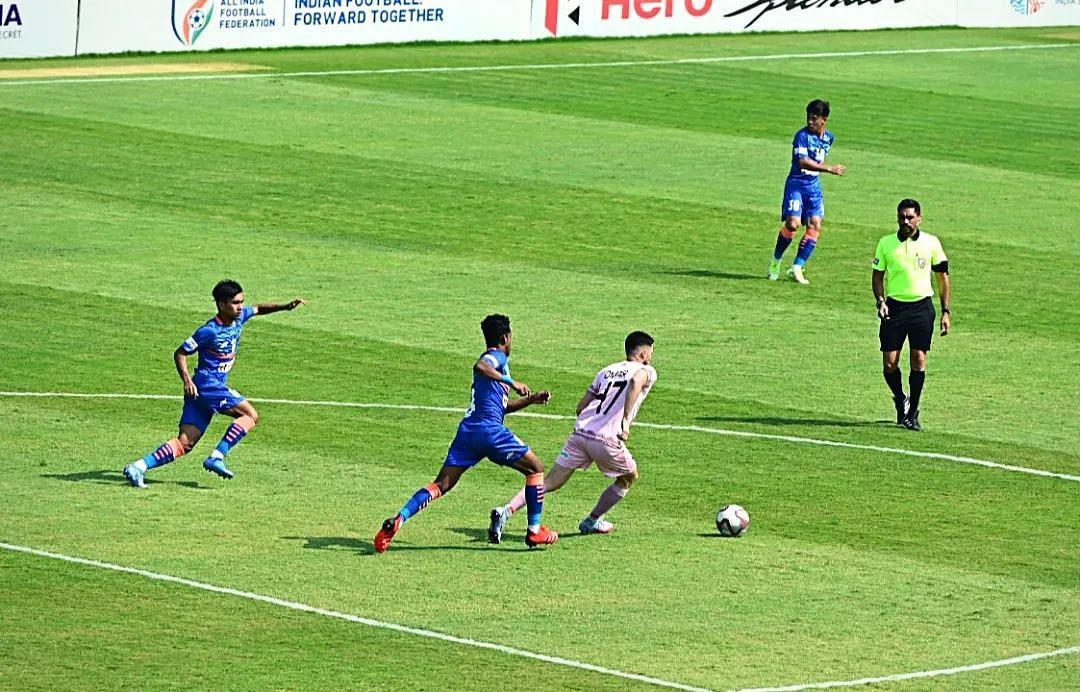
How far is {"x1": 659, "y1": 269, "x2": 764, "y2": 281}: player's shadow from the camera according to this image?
30000 mm

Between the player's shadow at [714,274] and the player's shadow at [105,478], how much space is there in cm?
1174

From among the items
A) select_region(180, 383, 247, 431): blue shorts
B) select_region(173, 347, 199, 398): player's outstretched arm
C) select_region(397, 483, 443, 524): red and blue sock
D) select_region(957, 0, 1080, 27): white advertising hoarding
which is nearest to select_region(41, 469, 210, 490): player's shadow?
select_region(180, 383, 247, 431): blue shorts

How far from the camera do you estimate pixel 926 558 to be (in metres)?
17.6

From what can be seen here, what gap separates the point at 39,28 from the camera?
45125 mm

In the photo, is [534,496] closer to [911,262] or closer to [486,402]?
[486,402]

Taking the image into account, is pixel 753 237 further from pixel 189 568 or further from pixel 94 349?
pixel 189 568

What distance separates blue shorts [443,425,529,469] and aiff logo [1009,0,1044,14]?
142 ft

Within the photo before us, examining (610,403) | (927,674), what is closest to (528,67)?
(610,403)

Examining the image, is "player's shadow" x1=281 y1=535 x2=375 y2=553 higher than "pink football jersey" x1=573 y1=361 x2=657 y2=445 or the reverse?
the reverse

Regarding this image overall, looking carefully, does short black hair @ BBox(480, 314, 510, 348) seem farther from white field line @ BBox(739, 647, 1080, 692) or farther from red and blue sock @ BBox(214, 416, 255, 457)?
white field line @ BBox(739, 647, 1080, 692)

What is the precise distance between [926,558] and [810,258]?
47.5ft

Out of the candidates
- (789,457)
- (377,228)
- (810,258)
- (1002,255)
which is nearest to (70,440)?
(789,457)

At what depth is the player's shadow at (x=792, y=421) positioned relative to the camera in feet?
73.7

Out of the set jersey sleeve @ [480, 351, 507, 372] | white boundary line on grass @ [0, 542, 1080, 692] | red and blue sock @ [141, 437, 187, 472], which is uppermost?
jersey sleeve @ [480, 351, 507, 372]
